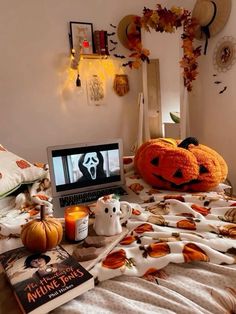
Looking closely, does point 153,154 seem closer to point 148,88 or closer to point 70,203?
point 70,203

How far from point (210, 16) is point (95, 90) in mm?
1231

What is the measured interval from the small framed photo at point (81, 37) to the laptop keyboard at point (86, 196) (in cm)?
166

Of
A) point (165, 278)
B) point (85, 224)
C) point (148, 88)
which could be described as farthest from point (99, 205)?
point (148, 88)

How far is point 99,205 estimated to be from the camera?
2.77 ft

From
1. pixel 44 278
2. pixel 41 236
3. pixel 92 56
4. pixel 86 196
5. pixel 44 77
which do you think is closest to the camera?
pixel 44 278

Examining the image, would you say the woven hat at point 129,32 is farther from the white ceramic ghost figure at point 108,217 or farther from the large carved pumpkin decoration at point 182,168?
the white ceramic ghost figure at point 108,217

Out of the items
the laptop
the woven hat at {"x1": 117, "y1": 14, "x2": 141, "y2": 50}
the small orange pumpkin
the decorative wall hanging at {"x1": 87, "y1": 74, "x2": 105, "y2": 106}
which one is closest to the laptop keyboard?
the laptop

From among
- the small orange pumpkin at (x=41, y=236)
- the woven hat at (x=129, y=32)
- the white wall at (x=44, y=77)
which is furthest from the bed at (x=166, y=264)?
the woven hat at (x=129, y=32)

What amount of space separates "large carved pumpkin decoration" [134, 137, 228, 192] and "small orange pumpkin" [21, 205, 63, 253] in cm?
65

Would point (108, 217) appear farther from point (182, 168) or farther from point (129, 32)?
point (129, 32)

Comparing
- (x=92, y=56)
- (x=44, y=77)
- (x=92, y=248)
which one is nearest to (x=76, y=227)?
(x=92, y=248)

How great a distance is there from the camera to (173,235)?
0.81 metres

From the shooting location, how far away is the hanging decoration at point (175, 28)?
7.33 feet

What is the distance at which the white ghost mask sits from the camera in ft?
4.04
